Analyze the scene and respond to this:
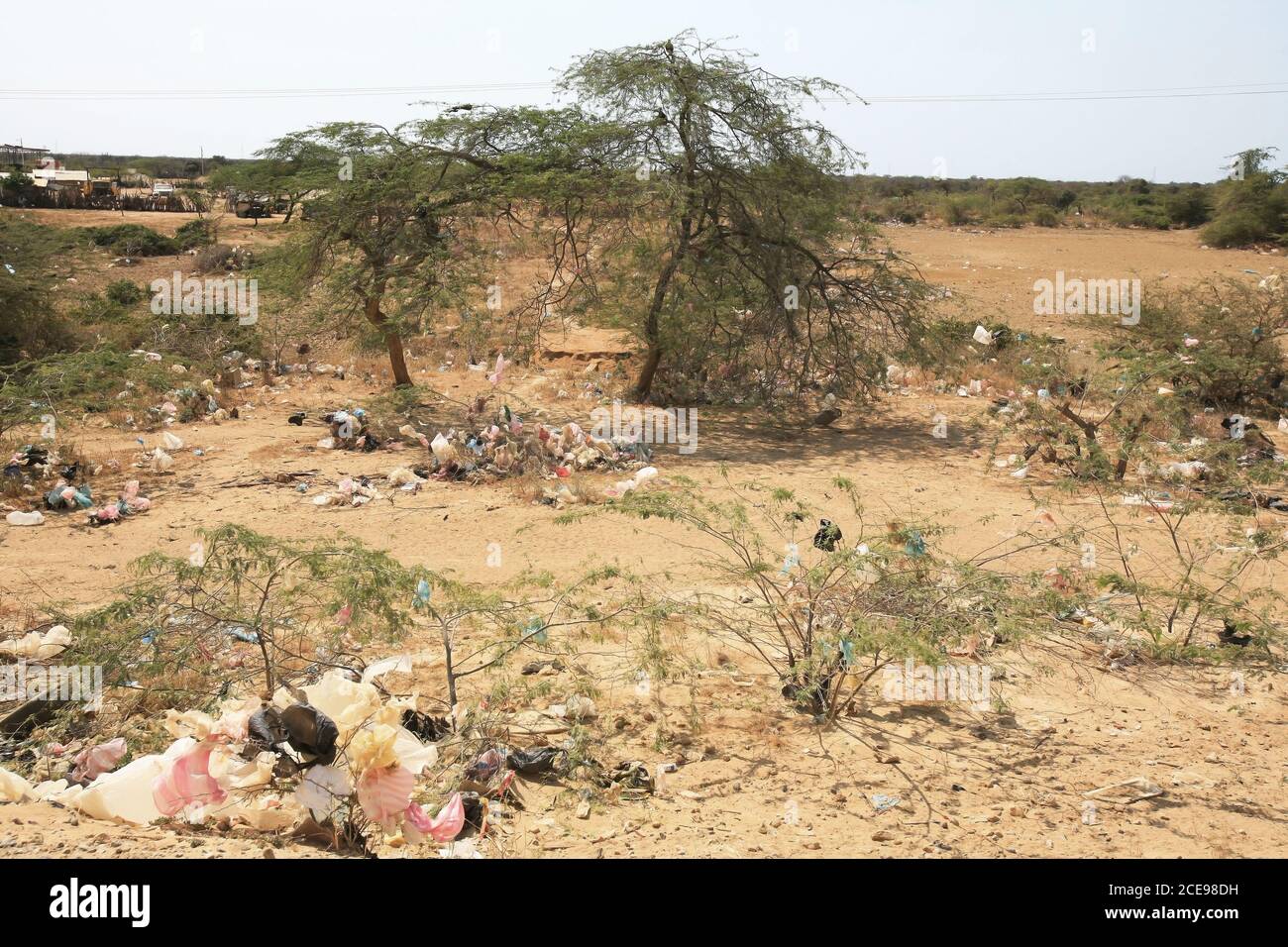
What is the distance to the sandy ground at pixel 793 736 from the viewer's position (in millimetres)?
3355

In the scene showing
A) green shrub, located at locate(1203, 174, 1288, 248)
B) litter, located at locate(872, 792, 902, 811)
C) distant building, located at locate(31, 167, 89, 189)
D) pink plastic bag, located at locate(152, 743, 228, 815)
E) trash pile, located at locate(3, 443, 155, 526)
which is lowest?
litter, located at locate(872, 792, 902, 811)

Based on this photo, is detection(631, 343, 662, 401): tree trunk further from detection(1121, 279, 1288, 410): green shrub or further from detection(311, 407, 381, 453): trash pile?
detection(1121, 279, 1288, 410): green shrub

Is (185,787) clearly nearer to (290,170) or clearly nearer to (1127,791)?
(1127,791)

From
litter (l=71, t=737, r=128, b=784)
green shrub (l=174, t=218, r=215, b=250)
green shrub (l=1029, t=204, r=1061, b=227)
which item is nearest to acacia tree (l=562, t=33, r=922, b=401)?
litter (l=71, t=737, r=128, b=784)

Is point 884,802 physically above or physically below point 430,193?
below

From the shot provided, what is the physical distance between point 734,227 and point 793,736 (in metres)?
7.04

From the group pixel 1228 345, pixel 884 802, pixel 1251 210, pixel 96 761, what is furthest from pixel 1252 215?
pixel 96 761

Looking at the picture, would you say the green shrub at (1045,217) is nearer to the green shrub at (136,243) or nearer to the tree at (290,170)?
the green shrub at (136,243)

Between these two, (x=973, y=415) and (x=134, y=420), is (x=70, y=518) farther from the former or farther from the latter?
(x=973, y=415)

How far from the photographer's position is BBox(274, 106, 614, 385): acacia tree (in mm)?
9969

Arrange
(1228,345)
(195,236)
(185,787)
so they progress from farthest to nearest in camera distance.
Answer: (195,236), (1228,345), (185,787)

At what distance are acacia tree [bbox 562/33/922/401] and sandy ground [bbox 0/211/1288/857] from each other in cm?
243

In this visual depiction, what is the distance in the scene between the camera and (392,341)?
10664mm

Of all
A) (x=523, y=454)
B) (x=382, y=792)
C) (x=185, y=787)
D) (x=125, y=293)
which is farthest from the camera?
Result: (x=125, y=293)
